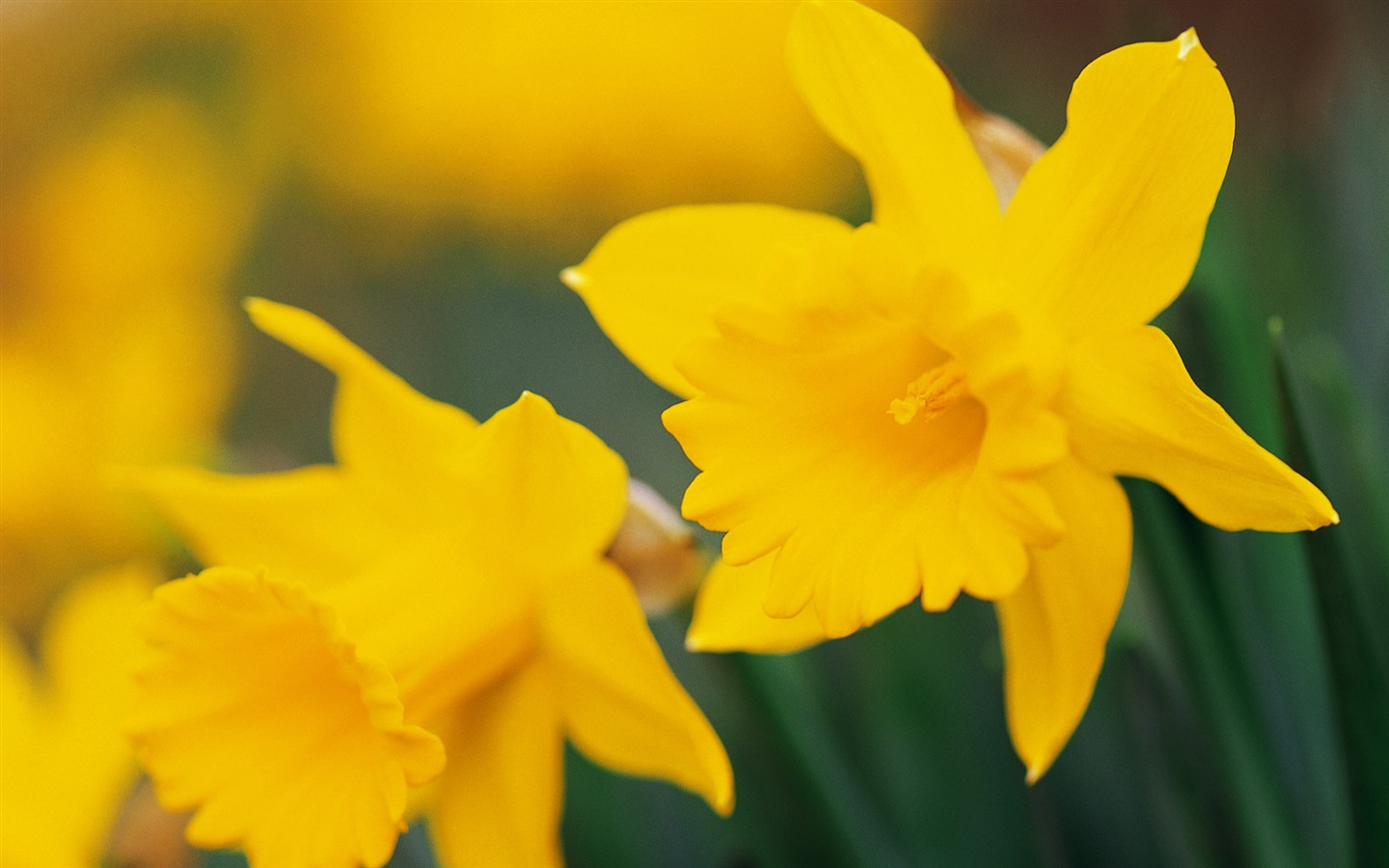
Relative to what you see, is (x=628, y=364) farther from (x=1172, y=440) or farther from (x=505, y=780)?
(x=1172, y=440)

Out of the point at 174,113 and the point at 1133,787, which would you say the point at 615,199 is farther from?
the point at 1133,787

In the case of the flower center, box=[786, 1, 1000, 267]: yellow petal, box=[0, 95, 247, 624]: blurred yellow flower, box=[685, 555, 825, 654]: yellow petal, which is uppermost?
box=[786, 1, 1000, 267]: yellow petal

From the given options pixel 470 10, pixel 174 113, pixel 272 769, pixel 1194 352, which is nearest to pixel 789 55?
pixel 1194 352

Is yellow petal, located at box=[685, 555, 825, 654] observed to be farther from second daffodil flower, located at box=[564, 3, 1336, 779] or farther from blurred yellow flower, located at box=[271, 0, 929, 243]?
blurred yellow flower, located at box=[271, 0, 929, 243]

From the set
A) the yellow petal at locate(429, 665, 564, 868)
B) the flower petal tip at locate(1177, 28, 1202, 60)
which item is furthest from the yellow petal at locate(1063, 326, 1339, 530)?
the yellow petal at locate(429, 665, 564, 868)

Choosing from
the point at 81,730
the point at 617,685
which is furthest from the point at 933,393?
the point at 81,730

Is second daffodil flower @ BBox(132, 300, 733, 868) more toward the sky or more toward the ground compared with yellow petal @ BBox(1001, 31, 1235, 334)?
more toward the ground
